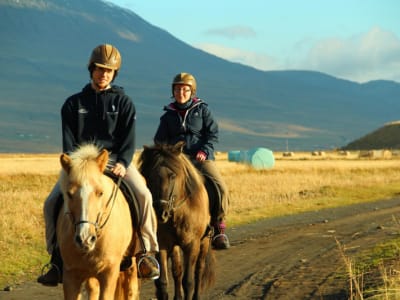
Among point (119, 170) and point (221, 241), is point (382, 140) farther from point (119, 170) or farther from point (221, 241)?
point (119, 170)

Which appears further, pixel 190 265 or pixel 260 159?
pixel 260 159

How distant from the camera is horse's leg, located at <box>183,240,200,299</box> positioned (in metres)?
10.3

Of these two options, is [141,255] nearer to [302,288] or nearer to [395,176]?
[302,288]

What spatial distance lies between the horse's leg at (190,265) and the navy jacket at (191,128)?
147 centimetres

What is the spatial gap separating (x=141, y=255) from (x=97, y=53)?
6.76 ft

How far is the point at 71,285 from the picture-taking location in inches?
313

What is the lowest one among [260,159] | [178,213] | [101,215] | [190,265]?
[190,265]

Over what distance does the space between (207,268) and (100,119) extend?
306 cm

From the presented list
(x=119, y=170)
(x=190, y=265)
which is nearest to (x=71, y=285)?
(x=119, y=170)

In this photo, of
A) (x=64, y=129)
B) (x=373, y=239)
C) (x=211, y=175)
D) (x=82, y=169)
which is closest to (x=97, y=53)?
(x=64, y=129)

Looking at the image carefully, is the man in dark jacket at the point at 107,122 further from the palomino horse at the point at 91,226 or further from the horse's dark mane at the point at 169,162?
the horse's dark mane at the point at 169,162

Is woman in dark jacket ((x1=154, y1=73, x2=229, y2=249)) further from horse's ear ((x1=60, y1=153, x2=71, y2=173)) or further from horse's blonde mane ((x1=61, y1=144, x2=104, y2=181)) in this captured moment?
horse's ear ((x1=60, y1=153, x2=71, y2=173))

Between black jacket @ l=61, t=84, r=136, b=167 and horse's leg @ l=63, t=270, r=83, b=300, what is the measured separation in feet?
4.41

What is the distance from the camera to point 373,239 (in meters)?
16.1
